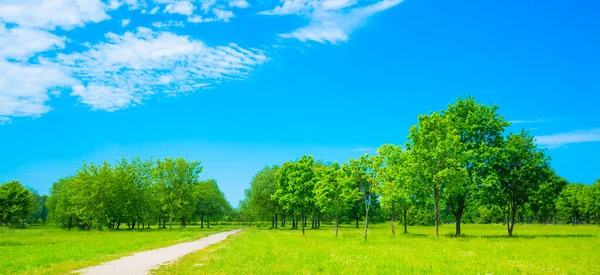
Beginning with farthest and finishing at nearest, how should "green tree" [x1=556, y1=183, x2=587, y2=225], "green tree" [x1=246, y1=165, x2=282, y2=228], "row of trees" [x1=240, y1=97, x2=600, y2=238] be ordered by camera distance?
"green tree" [x1=556, y1=183, x2=587, y2=225], "green tree" [x1=246, y1=165, x2=282, y2=228], "row of trees" [x1=240, y1=97, x2=600, y2=238]

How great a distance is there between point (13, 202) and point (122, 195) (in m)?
36.3

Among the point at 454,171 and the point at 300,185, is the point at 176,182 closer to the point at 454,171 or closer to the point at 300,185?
the point at 300,185

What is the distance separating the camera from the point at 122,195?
93.9 meters

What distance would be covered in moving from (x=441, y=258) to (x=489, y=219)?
184217 millimetres

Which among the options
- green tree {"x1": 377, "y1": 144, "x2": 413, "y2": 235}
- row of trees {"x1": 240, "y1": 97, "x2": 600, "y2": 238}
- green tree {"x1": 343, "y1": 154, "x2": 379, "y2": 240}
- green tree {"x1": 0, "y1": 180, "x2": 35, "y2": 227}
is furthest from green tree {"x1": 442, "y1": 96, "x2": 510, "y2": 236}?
green tree {"x1": 0, "y1": 180, "x2": 35, "y2": 227}

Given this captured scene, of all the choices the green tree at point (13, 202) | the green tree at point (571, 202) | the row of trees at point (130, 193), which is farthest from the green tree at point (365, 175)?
the green tree at point (571, 202)

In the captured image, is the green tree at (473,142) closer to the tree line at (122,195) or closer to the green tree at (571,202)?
the tree line at (122,195)

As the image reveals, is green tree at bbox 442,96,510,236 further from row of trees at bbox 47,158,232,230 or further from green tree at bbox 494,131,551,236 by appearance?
row of trees at bbox 47,158,232,230

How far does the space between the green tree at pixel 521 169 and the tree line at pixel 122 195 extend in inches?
2698

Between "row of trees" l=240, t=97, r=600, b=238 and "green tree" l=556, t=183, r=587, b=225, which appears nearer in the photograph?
"row of trees" l=240, t=97, r=600, b=238

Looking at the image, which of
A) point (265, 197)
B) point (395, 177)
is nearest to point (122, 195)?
point (265, 197)

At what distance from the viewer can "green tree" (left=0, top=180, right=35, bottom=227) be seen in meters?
103

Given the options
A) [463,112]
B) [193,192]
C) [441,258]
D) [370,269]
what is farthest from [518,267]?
[193,192]

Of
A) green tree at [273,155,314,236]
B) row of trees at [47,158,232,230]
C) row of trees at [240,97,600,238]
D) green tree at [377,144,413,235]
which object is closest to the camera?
row of trees at [240,97,600,238]
